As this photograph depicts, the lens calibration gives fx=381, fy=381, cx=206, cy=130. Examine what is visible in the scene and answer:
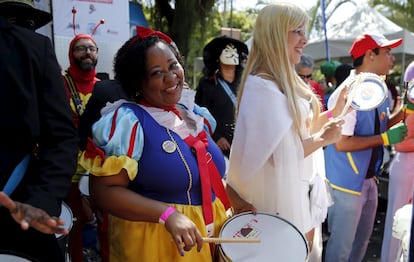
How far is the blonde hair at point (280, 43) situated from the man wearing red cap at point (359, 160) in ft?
3.12

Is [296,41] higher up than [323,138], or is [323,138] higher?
[296,41]

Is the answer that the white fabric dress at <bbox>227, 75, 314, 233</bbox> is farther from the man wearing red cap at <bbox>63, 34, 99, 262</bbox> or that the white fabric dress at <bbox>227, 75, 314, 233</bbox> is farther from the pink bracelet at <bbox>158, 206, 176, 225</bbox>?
the man wearing red cap at <bbox>63, 34, 99, 262</bbox>

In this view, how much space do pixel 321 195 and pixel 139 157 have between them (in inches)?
41.0

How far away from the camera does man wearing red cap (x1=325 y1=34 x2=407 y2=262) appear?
8.96 ft

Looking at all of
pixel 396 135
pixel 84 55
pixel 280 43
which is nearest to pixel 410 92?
pixel 396 135

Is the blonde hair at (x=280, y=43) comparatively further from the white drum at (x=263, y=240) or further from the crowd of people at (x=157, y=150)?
the white drum at (x=263, y=240)

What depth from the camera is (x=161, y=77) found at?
1533mm

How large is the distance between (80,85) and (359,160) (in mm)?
2369

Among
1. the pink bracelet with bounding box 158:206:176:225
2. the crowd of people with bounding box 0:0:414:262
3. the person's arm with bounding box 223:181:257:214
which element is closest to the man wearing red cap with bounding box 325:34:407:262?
the crowd of people with bounding box 0:0:414:262

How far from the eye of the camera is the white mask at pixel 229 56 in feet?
13.4

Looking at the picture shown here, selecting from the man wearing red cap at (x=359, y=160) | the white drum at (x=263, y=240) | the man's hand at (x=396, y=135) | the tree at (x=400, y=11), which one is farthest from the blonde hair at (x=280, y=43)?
the tree at (x=400, y=11)

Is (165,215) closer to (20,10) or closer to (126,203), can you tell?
(126,203)

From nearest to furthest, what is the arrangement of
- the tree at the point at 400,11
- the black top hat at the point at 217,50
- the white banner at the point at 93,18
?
1. the white banner at the point at 93,18
2. the black top hat at the point at 217,50
3. the tree at the point at 400,11

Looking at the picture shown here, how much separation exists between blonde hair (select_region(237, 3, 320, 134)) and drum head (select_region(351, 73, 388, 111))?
598mm
